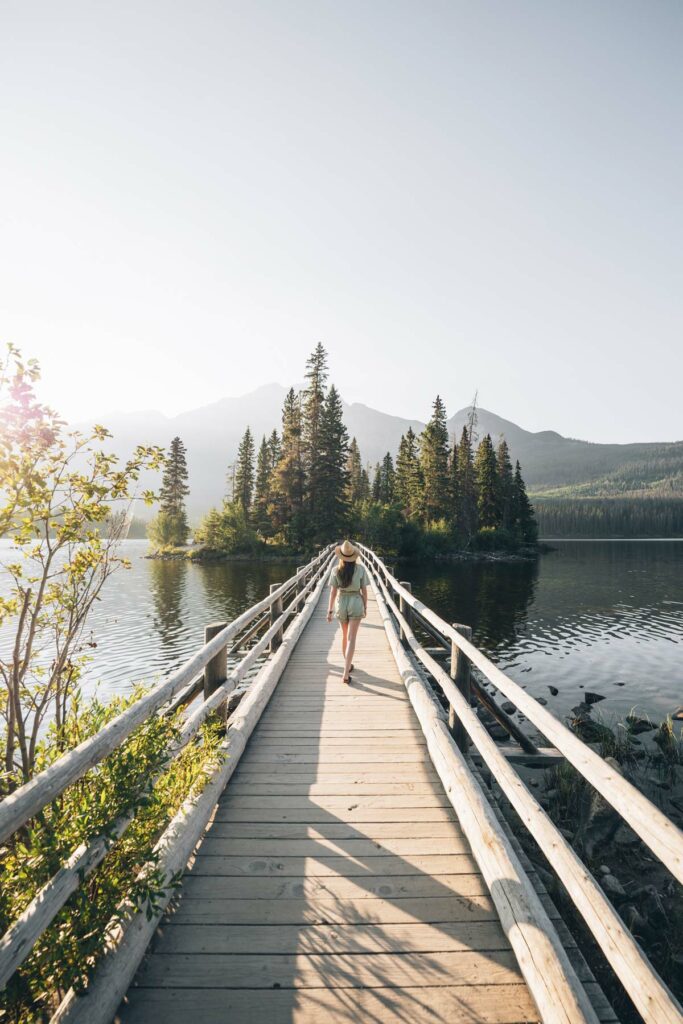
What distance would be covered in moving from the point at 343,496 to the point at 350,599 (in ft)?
155

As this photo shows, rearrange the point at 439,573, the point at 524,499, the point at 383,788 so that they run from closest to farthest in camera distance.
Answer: the point at 383,788 < the point at 439,573 < the point at 524,499

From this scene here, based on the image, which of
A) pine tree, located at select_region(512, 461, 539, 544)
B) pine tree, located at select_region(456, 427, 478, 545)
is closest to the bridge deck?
pine tree, located at select_region(456, 427, 478, 545)

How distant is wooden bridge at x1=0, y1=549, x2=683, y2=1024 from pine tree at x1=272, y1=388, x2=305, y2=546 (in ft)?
164

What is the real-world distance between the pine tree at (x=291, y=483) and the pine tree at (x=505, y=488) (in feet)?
114

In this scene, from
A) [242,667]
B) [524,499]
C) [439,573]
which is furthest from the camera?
[524,499]

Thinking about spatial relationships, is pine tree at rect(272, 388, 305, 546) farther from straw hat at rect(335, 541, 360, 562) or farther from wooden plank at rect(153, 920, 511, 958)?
wooden plank at rect(153, 920, 511, 958)

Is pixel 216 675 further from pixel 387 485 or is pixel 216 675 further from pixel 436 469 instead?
pixel 387 485

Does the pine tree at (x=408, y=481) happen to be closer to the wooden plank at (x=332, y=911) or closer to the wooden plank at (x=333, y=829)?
the wooden plank at (x=333, y=829)

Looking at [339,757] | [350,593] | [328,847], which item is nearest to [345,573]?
[350,593]

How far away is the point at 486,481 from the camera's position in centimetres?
7269

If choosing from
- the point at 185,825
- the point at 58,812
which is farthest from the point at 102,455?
the point at 185,825

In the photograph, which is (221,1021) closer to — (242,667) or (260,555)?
(242,667)

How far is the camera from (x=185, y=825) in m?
3.42

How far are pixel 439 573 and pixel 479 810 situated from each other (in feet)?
144
